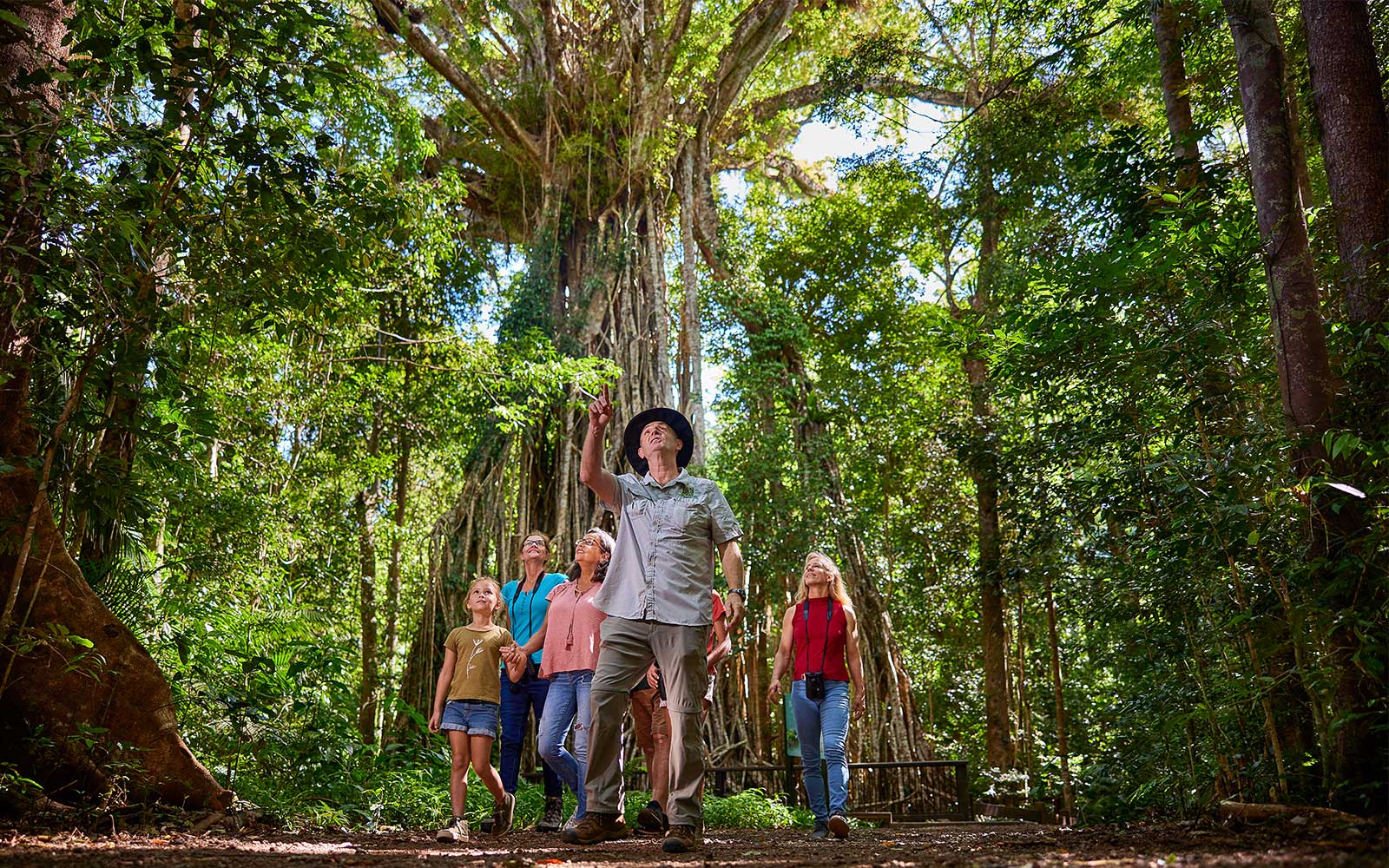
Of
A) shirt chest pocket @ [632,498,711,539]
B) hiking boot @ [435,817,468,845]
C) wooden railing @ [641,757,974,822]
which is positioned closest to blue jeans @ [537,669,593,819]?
hiking boot @ [435,817,468,845]

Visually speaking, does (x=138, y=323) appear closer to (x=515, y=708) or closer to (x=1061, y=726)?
(x=515, y=708)

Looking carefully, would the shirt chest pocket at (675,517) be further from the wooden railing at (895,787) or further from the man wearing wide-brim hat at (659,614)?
the wooden railing at (895,787)

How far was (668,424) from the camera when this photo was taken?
4.77 m

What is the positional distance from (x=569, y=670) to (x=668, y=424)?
5.14 ft

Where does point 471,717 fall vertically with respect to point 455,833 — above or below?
above

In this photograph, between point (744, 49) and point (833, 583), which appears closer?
point (833, 583)

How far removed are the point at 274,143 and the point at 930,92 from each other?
41.8 feet

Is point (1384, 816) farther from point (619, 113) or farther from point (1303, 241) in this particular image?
point (619, 113)

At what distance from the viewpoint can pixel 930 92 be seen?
15.2m

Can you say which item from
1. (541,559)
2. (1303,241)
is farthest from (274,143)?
(1303,241)

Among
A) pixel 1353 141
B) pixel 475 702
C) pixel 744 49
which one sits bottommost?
pixel 475 702

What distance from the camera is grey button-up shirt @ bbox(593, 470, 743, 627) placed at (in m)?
4.26

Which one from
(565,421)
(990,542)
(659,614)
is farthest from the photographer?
(990,542)

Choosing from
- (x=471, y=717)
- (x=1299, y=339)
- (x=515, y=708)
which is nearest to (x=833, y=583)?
(x=515, y=708)
